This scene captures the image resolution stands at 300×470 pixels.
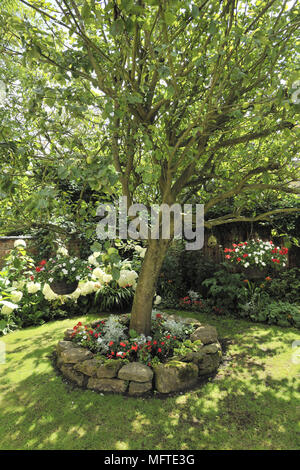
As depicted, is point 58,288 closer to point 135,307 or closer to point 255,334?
point 135,307

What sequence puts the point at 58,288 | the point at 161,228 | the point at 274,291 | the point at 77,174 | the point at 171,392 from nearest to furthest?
the point at 77,174 < the point at 171,392 < the point at 161,228 < the point at 274,291 < the point at 58,288

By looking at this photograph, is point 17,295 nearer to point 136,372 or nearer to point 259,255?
point 136,372

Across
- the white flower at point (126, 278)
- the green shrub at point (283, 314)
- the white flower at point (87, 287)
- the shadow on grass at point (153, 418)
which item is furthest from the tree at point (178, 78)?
the green shrub at point (283, 314)

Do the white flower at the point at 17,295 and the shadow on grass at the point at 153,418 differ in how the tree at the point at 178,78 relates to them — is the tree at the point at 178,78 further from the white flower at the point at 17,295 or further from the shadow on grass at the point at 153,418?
the white flower at the point at 17,295

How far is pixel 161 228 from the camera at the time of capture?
12.0 feet

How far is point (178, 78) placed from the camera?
97.7 inches

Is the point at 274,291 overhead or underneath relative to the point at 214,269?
underneath

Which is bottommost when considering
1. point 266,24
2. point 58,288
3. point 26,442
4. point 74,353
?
point 26,442

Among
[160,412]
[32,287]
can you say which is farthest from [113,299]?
[160,412]

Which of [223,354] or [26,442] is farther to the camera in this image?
[223,354]

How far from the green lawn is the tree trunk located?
3.38ft

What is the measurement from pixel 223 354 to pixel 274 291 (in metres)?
2.67
